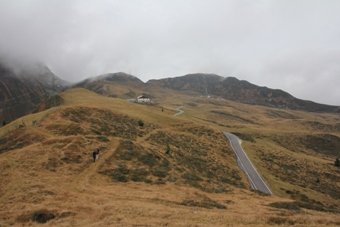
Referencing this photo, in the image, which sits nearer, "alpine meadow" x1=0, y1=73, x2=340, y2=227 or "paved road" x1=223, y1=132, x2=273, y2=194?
"alpine meadow" x1=0, y1=73, x2=340, y2=227

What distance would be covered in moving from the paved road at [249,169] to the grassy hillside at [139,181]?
1641 millimetres

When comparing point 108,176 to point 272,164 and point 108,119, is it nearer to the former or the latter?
point 108,119

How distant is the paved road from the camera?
44.7m

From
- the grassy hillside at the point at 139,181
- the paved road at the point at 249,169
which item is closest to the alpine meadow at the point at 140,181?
the grassy hillside at the point at 139,181

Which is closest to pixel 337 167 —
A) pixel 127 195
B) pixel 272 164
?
pixel 272 164

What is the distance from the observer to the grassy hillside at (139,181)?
19.0m

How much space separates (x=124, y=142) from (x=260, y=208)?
2664 centimetres

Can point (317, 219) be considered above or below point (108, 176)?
above

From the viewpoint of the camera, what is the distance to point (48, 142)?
125 feet

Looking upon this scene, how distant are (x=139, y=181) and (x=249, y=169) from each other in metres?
31.2

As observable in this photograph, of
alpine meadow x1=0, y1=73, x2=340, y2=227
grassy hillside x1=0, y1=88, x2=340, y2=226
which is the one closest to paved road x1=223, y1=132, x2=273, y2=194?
alpine meadow x1=0, y1=73, x2=340, y2=227

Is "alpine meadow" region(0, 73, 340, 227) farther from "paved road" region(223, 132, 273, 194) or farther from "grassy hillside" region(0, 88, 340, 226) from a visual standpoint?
"paved road" region(223, 132, 273, 194)

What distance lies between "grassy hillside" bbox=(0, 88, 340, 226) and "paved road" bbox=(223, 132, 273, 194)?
1641mm

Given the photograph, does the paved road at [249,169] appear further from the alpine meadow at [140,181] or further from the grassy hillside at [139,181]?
the grassy hillside at [139,181]
